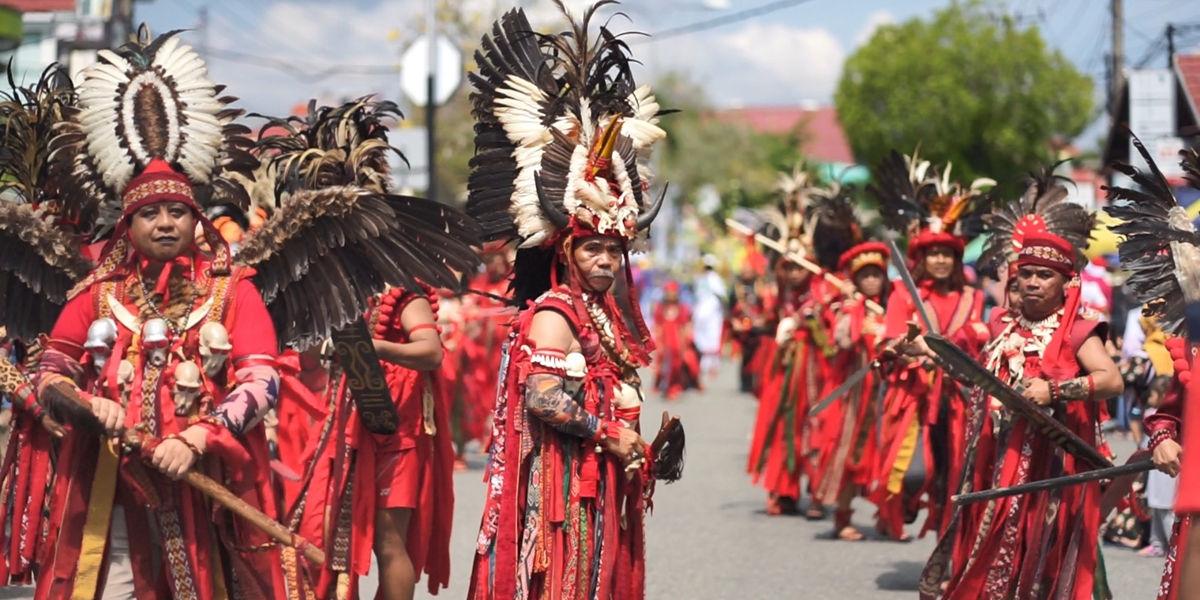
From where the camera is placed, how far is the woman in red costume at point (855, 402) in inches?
444

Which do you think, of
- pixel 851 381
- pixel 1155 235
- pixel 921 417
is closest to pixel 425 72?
pixel 921 417

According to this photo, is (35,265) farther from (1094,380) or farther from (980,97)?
(980,97)

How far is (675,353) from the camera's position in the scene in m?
27.2

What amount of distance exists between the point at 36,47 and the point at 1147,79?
2213 cm

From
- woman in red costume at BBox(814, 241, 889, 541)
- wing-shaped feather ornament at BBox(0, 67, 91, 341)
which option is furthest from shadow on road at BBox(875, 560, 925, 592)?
wing-shaped feather ornament at BBox(0, 67, 91, 341)

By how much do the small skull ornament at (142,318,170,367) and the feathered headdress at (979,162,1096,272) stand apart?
390cm

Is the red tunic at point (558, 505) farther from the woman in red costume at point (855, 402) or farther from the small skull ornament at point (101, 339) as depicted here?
the woman in red costume at point (855, 402)

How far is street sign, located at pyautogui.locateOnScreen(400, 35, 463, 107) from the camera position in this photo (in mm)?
22938

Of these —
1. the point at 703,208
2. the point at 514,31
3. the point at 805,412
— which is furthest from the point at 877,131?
the point at 514,31

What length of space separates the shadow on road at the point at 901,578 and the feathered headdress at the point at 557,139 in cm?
398

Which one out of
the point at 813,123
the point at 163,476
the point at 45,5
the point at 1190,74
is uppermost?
the point at 813,123

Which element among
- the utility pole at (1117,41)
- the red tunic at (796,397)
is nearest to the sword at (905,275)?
the red tunic at (796,397)

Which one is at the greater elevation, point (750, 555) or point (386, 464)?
point (386, 464)

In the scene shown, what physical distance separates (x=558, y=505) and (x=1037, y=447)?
2.45 meters
